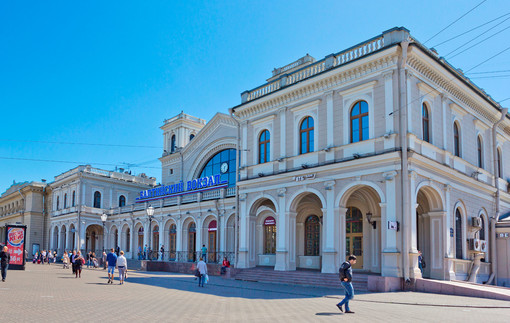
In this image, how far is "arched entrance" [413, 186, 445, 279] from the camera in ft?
66.8

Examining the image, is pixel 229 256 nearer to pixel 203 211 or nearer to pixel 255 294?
pixel 203 211

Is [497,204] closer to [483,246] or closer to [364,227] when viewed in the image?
[483,246]

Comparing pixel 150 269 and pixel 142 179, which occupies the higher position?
pixel 142 179

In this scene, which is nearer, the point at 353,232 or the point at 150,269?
the point at 353,232

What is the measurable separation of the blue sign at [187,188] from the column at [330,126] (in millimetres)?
12814

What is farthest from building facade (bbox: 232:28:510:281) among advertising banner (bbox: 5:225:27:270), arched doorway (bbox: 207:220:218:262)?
advertising banner (bbox: 5:225:27:270)

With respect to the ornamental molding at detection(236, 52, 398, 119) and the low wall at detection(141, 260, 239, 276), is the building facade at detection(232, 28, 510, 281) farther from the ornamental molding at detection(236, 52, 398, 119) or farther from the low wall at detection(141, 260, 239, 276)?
the low wall at detection(141, 260, 239, 276)

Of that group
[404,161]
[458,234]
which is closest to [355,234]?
[458,234]

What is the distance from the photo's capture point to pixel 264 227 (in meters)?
27.4

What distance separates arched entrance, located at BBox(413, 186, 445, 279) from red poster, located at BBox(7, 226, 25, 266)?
2329cm

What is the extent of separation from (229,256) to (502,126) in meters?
18.8

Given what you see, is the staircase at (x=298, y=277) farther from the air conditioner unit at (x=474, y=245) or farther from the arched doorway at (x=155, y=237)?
the arched doorway at (x=155, y=237)

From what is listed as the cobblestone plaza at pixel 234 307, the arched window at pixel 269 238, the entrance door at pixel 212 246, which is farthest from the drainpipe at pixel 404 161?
the entrance door at pixel 212 246

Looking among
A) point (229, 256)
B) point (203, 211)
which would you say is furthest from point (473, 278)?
point (203, 211)
